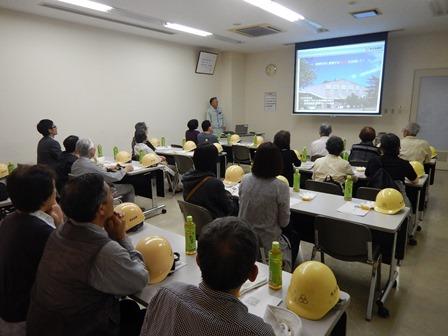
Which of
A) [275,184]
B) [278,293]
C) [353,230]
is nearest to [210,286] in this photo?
[278,293]

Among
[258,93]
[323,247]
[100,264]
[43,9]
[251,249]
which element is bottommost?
[323,247]

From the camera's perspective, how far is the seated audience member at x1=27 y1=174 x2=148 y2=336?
121 cm

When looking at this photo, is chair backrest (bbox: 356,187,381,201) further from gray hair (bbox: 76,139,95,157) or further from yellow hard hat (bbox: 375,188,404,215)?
gray hair (bbox: 76,139,95,157)

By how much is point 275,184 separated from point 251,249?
4.34 ft

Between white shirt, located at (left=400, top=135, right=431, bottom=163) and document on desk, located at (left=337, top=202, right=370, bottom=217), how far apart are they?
2115mm

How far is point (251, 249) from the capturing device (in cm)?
92

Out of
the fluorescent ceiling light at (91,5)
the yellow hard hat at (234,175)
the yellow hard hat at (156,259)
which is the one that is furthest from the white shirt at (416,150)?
the fluorescent ceiling light at (91,5)

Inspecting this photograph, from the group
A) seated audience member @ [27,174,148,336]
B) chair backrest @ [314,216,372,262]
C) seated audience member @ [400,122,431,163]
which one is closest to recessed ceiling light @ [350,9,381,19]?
seated audience member @ [400,122,431,163]

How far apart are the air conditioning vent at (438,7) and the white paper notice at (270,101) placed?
437 centimetres

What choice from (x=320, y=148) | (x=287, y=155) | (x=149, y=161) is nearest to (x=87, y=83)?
(x=149, y=161)

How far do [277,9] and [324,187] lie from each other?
318 centimetres

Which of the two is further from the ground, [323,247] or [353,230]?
[353,230]

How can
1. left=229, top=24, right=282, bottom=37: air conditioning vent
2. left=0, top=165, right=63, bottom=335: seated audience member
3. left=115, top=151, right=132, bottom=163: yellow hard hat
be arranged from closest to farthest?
left=0, top=165, right=63, bottom=335: seated audience member < left=115, top=151, right=132, bottom=163: yellow hard hat < left=229, top=24, right=282, bottom=37: air conditioning vent

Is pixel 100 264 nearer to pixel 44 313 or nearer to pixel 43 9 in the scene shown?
pixel 44 313
